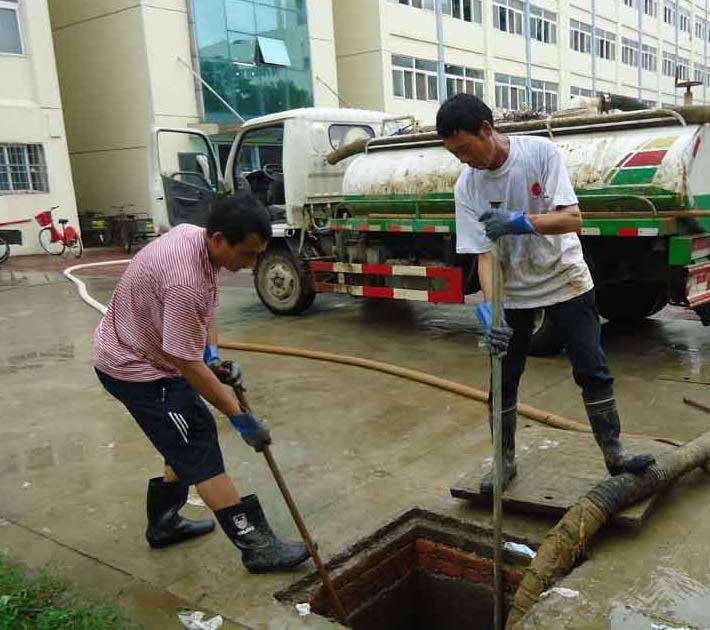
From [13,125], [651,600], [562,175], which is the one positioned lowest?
[651,600]

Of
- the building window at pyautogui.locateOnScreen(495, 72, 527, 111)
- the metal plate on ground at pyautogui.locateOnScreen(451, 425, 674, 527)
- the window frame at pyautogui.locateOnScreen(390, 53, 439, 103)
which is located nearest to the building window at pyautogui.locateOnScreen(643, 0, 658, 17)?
the building window at pyautogui.locateOnScreen(495, 72, 527, 111)

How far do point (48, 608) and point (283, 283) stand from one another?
5.84 metres

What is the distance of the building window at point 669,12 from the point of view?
4203 centimetres

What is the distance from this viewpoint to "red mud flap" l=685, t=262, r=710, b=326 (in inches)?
209

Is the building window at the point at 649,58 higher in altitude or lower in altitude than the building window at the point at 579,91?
higher

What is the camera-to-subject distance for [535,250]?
9.89ft

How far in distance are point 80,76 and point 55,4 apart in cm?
216

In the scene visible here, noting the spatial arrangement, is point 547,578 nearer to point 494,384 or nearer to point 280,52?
point 494,384

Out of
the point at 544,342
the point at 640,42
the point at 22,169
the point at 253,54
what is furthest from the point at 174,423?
the point at 640,42

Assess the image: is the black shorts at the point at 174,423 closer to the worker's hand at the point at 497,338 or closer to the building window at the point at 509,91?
the worker's hand at the point at 497,338

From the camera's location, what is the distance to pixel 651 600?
2469 millimetres

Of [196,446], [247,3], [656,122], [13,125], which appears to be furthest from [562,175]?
[247,3]

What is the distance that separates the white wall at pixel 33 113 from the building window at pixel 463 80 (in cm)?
1441

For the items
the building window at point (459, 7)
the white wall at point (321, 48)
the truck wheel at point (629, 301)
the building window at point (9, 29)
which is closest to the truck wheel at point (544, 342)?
the truck wheel at point (629, 301)
